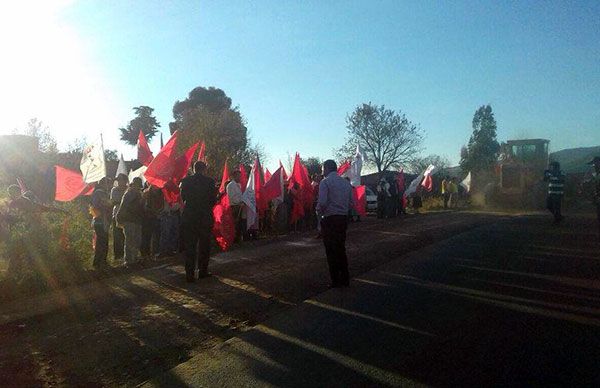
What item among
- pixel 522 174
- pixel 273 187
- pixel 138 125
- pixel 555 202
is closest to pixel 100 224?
pixel 273 187

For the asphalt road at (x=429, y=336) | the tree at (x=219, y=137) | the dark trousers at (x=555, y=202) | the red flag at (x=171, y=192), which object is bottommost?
the asphalt road at (x=429, y=336)

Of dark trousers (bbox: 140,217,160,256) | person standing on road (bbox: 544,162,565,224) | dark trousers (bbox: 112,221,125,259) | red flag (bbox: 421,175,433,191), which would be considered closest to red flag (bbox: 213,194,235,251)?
dark trousers (bbox: 140,217,160,256)

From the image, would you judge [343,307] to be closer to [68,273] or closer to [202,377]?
[202,377]

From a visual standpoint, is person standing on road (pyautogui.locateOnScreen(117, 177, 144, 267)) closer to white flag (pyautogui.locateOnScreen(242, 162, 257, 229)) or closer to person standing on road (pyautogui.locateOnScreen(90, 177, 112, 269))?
person standing on road (pyautogui.locateOnScreen(90, 177, 112, 269))

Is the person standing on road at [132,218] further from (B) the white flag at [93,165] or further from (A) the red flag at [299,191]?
(A) the red flag at [299,191]

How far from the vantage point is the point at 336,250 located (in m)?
8.21

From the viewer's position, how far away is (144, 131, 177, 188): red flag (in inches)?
466

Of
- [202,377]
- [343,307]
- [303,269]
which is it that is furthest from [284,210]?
[202,377]

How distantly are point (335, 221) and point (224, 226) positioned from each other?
20.2 ft

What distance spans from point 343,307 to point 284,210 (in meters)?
11.5

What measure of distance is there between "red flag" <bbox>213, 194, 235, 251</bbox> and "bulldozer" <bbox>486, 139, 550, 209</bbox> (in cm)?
2097

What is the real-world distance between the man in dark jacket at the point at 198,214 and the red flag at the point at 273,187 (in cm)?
724

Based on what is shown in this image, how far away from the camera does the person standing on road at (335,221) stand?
8203mm

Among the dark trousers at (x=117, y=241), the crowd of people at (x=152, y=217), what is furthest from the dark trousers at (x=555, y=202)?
the dark trousers at (x=117, y=241)
